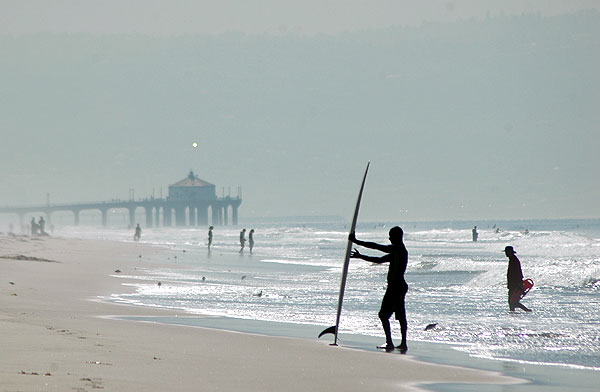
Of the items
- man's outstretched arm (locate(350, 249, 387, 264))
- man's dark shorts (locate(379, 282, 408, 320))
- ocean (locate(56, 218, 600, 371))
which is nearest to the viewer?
man's outstretched arm (locate(350, 249, 387, 264))

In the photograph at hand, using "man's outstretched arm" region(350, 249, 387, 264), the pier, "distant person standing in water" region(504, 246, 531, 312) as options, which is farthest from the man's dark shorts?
the pier

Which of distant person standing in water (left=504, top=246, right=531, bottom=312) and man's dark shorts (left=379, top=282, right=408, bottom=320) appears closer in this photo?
man's dark shorts (left=379, top=282, right=408, bottom=320)

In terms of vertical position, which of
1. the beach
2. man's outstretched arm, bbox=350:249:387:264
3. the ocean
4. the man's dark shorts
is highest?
man's outstretched arm, bbox=350:249:387:264

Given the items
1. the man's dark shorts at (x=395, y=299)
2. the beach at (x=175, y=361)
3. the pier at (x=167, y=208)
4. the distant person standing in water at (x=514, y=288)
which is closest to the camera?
the beach at (x=175, y=361)

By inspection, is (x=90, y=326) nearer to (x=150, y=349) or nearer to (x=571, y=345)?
(x=150, y=349)

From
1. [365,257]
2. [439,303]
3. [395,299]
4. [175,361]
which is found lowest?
[439,303]

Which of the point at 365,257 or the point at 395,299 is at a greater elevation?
the point at 365,257

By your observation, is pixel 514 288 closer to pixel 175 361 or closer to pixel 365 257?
pixel 365 257

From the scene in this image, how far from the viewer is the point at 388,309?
969cm

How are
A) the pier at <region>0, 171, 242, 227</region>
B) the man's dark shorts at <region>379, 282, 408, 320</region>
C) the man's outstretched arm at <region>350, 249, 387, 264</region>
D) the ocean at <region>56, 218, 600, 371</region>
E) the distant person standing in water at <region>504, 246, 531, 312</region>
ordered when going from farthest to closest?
the pier at <region>0, 171, 242, 227</region>, the distant person standing in water at <region>504, 246, 531, 312</region>, the ocean at <region>56, 218, 600, 371</region>, the man's dark shorts at <region>379, 282, 408, 320</region>, the man's outstretched arm at <region>350, 249, 387, 264</region>

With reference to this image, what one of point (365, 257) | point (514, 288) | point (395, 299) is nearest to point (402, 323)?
point (395, 299)

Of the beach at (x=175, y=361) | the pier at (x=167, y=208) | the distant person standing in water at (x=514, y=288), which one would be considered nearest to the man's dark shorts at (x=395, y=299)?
the beach at (x=175, y=361)

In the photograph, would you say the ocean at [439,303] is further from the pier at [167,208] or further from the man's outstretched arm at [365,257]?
the pier at [167,208]

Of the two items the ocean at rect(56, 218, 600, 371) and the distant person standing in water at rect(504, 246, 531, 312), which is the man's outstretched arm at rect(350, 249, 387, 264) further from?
the distant person standing in water at rect(504, 246, 531, 312)
